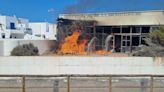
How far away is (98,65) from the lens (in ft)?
64.6

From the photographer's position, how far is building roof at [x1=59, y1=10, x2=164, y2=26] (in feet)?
111

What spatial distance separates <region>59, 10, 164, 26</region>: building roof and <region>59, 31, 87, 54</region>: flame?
3519 mm

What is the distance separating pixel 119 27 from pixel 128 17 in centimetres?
141

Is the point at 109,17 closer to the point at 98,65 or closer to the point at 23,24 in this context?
the point at 98,65

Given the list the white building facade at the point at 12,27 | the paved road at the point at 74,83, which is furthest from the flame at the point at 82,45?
the white building facade at the point at 12,27

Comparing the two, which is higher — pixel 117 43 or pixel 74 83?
pixel 117 43

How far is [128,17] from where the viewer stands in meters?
35.2

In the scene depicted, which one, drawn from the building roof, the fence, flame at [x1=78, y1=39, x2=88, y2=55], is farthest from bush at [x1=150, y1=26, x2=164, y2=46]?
the fence

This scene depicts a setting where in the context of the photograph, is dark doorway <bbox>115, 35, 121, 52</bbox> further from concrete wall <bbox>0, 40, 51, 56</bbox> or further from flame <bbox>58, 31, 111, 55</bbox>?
concrete wall <bbox>0, 40, 51, 56</bbox>

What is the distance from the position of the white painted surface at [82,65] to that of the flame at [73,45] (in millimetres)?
8818

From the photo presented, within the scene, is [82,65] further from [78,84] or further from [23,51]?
[23,51]

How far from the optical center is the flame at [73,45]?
29680mm

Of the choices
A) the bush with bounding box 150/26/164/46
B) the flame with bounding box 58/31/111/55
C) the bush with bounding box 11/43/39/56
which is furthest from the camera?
the flame with bounding box 58/31/111/55

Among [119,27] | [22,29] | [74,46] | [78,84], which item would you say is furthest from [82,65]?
[22,29]
